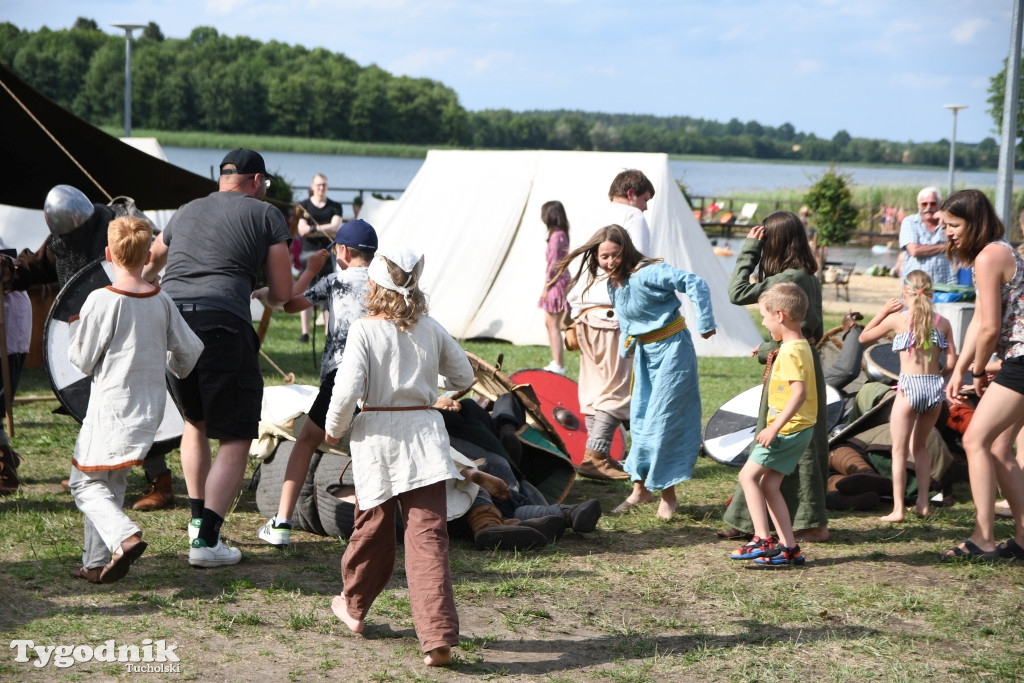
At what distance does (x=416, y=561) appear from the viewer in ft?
12.3

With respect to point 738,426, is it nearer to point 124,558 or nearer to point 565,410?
point 565,410

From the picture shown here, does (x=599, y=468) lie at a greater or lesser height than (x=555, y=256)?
lesser

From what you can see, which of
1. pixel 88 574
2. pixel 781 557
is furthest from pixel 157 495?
pixel 781 557

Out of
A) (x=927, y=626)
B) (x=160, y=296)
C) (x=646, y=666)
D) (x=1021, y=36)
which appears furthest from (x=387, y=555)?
(x=1021, y=36)

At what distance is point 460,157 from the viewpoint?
14078mm

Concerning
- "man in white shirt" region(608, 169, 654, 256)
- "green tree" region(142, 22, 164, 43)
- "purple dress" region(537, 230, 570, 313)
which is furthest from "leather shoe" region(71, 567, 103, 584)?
"green tree" region(142, 22, 164, 43)

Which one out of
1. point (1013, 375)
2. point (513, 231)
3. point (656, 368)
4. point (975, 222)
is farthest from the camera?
point (513, 231)

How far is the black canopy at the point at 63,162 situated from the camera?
8.30 meters

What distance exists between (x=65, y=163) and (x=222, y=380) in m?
4.97

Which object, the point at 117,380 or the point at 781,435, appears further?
the point at 781,435

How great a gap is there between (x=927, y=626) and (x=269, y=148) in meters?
69.5

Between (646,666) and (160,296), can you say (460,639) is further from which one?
(160,296)

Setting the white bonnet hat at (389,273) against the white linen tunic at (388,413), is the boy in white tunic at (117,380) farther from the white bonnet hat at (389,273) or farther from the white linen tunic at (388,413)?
the white bonnet hat at (389,273)

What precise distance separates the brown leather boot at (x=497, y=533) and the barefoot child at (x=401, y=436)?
1258 millimetres
